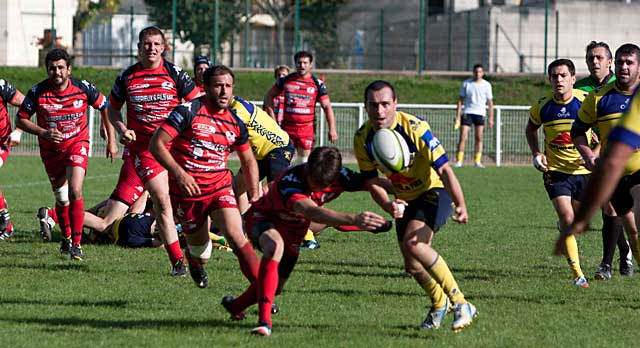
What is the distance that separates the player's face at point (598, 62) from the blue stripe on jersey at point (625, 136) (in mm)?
5274

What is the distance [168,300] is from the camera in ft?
25.2

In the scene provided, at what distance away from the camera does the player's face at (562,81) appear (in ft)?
29.0

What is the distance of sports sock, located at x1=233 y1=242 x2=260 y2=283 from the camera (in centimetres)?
699

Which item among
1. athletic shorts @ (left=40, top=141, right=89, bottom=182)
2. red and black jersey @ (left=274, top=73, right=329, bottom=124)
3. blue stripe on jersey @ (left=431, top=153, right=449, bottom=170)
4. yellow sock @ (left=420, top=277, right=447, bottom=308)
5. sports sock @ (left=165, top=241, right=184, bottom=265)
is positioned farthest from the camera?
red and black jersey @ (left=274, top=73, right=329, bottom=124)

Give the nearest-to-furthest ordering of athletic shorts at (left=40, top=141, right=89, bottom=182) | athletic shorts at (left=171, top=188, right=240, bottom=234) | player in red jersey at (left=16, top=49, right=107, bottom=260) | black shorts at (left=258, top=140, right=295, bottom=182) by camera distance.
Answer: athletic shorts at (left=171, top=188, right=240, bottom=234), player in red jersey at (left=16, top=49, right=107, bottom=260), athletic shorts at (left=40, top=141, right=89, bottom=182), black shorts at (left=258, top=140, right=295, bottom=182)

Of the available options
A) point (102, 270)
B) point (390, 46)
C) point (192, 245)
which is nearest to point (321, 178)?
point (192, 245)

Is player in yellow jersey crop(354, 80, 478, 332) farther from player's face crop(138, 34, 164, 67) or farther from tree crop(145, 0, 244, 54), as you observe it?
tree crop(145, 0, 244, 54)

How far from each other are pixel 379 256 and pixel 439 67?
25.9 meters

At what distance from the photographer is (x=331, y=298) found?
7926 mm

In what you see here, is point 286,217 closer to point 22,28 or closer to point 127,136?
point 127,136

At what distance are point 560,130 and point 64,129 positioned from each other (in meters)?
4.60

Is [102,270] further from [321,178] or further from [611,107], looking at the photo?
[611,107]

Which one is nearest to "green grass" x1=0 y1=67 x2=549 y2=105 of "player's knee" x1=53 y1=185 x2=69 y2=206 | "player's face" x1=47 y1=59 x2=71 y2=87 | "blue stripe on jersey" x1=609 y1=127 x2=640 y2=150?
"player's knee" x1=53 y1=185 x2=69 y2=206

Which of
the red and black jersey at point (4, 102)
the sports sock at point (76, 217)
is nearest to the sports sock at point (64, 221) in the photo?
the sports sock at point (76, 217)
